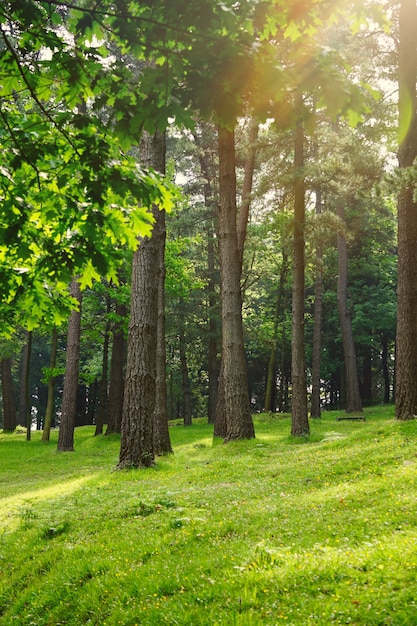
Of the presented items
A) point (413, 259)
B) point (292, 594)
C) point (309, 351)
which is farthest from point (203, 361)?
point (292, 594)

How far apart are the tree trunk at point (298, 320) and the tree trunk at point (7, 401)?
76.5 feet

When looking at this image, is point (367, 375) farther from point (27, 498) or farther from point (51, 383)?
point (27, 498)

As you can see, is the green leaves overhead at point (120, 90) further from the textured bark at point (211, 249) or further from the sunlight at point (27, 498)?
the textured bark at point (211, 249)

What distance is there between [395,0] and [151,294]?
36.3ft

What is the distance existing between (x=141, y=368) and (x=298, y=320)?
8446mm

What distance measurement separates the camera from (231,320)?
1533cm

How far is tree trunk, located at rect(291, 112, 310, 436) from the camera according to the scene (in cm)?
1858

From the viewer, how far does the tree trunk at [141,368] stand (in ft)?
39.8

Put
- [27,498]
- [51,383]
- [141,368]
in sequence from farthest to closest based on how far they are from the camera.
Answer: [51,383], [141,368], [27,498]

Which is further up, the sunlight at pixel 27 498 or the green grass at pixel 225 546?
the green grass at pixel 225 546

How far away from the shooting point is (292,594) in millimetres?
4637

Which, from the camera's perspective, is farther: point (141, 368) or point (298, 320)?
point (298, 320)

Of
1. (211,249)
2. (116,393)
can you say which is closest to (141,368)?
(116,393)

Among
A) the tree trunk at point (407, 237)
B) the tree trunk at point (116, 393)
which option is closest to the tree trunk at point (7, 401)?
the tree trunk at point (116, 393)
